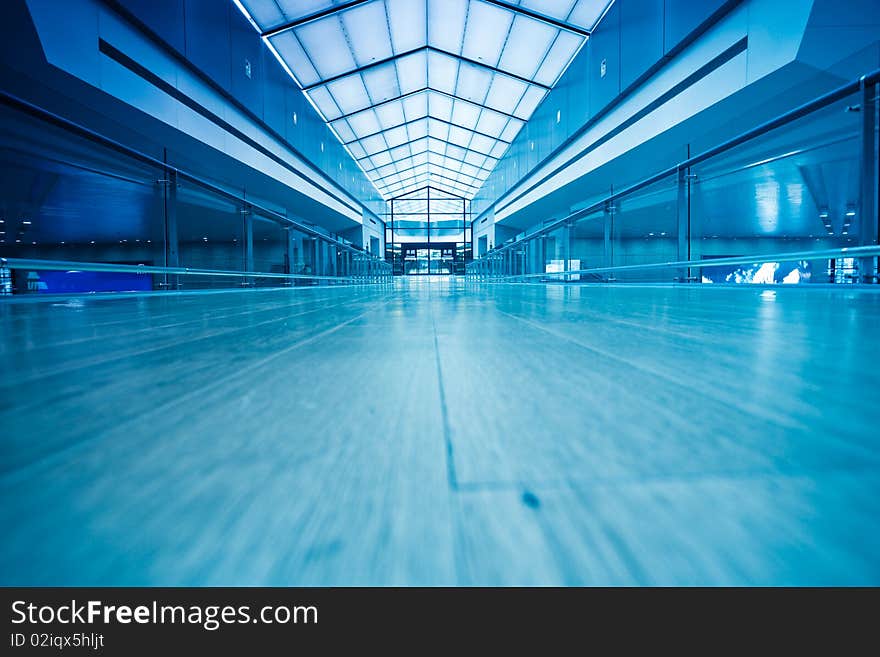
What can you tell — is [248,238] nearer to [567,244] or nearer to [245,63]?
[567,244]

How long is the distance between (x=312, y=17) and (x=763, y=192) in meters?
7.77

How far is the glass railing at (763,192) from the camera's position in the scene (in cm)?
195

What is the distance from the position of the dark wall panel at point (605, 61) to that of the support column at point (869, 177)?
6240 mm

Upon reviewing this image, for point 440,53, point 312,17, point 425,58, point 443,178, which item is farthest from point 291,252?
point 443,178

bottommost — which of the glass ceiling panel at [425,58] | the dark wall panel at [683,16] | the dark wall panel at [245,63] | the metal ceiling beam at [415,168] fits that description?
the dark wall panel at [683,16]

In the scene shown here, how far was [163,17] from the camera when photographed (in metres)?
5.69

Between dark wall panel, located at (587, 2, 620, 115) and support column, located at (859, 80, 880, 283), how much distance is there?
20.5 feet

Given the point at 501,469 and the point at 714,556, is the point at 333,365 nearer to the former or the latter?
the point at 501,469

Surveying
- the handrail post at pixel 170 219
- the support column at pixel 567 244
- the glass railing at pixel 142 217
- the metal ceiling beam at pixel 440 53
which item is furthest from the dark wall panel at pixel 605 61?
the handrail post at pixel 170 219

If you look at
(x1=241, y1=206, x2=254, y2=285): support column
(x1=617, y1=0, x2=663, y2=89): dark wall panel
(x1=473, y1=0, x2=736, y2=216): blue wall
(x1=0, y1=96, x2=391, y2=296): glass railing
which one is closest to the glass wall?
(x1=473, y1=0, x2=736, y2=216): blue wall

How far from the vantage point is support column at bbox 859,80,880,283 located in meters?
1.87

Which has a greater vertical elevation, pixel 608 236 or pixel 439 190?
pixel 439 190

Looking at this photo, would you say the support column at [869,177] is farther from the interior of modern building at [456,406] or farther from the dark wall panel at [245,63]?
the dark wall panel at [245,63]

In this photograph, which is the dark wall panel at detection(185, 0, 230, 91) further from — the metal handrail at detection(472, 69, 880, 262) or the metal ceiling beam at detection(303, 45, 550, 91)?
the metal handrail at detection(472, 69, 880, 262)
